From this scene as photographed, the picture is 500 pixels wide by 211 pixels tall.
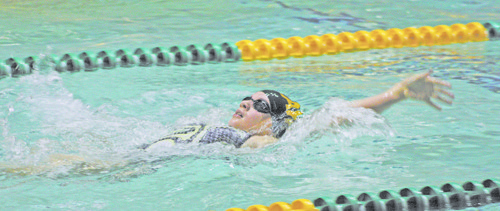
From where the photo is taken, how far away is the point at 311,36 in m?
6.60

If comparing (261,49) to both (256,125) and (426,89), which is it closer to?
(256,125)

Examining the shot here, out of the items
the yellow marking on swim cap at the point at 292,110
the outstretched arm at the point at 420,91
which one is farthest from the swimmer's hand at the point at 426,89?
the yellow marking on swim cap at the point at 292,110

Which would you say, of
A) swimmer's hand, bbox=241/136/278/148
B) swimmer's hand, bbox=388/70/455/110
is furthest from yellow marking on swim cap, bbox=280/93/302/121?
swimmer's hand, bbox=388/70/455/110

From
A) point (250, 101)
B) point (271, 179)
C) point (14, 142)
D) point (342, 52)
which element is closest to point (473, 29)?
point (342, 52)

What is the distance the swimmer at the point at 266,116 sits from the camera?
3152 millimetres

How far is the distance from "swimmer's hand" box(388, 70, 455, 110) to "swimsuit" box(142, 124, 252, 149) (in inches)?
38.1

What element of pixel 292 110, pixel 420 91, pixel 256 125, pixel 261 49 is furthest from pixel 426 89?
pixel 261 49

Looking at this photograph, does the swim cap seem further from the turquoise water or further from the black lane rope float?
the black lane rope float

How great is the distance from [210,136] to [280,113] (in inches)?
19.3

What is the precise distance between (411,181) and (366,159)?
0.39 m

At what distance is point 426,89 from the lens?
10.3ft

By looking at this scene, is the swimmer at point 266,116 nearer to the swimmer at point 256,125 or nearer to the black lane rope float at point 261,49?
the swimmer at point 256,125

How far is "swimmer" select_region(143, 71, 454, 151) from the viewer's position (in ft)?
10.3

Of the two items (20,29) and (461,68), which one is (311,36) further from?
(20,29)
